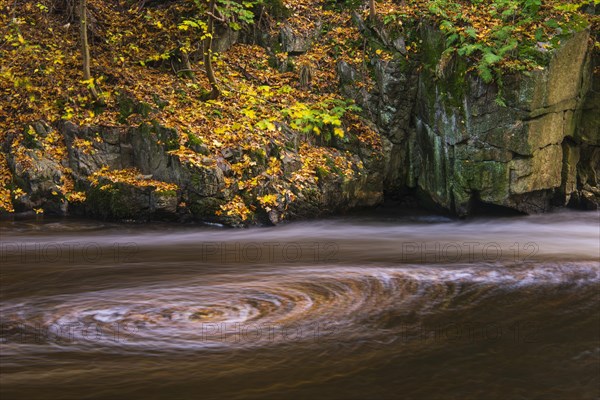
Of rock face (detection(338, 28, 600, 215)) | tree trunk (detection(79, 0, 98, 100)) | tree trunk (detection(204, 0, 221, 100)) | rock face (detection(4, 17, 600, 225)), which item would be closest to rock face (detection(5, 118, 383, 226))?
rock face (detection(4, 17, 600, 225))

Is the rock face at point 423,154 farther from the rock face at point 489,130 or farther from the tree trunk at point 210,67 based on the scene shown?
the tree trunk at point 210,67

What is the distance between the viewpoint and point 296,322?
3.81m

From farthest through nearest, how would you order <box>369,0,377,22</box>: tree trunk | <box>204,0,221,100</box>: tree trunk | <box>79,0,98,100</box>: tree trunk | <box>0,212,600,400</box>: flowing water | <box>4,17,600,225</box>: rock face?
<box>369,0,377,22</box>: tree trunk, <box>204,0,221,100</box>: tree trunk, <box>79,0,98,100</box>: tree trunk, <box>4,17,600,225</box>: rock face, <box>0,212,600,400</box>: flowing water

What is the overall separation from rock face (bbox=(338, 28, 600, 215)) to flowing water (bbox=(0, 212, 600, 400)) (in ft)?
9.36

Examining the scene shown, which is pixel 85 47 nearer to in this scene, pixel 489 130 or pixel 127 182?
pixel 127 182

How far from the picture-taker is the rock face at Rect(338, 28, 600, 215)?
9594 millimetres

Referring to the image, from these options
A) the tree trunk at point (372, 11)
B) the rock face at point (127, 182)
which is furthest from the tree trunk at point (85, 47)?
the tree trunk at point (372, 11)

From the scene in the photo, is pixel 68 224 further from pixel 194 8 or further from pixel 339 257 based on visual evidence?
pixel 194 8

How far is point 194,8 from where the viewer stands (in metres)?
11.6

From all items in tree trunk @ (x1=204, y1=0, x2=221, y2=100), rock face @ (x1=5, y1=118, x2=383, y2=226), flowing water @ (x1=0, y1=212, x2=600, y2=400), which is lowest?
flowing water @ (x1=0, y1=212, x2=600, y2=400)

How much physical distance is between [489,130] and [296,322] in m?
7.59

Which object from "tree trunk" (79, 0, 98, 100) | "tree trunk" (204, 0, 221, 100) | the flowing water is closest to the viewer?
the flowing water

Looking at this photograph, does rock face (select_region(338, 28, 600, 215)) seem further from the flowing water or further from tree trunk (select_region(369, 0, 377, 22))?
the flowing water

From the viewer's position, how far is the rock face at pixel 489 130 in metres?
9.59
